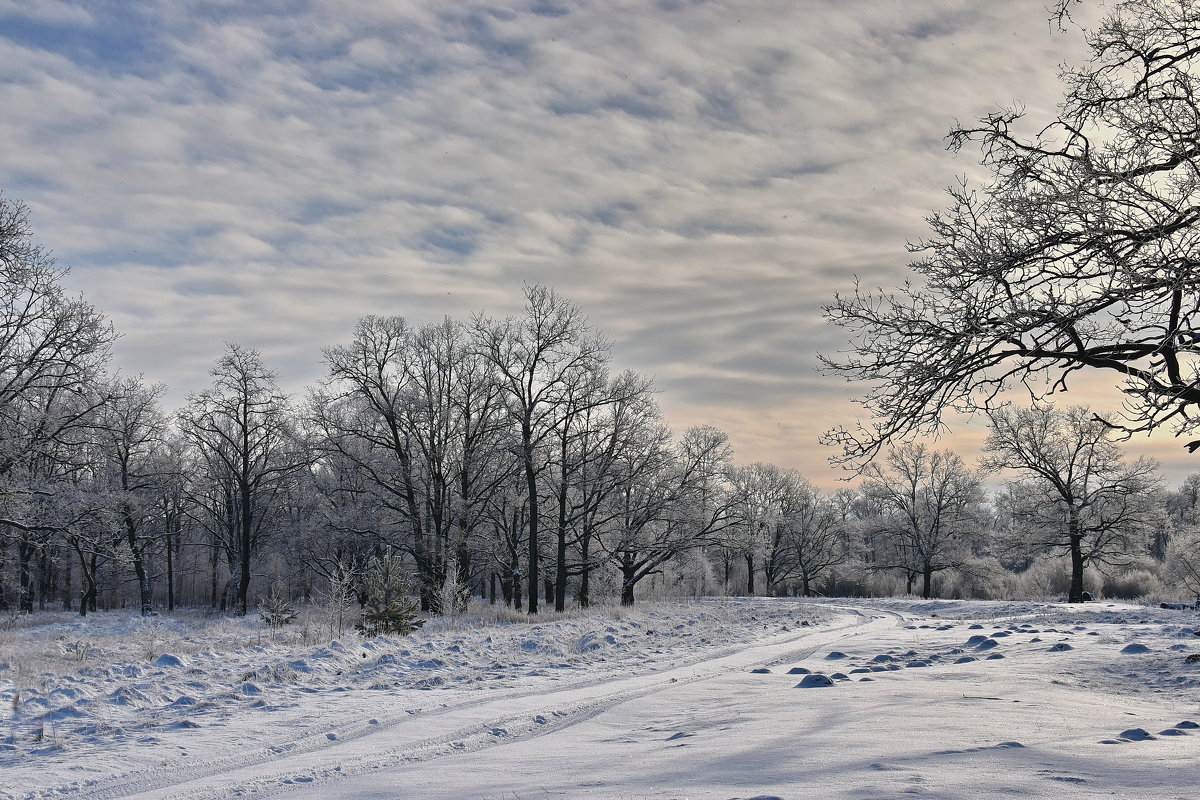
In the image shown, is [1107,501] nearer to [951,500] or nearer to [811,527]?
[951,500]

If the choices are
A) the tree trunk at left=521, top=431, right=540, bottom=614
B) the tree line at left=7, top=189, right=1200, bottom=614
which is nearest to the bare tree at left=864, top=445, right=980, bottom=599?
the tree line at left=7, top=189, right=1200, bottom=614

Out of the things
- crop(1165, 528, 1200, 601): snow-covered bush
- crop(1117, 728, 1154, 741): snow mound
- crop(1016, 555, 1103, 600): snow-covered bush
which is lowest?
crop(1016, 555, 1103, 600): snow-covered bush

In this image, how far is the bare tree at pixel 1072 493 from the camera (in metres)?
40.8

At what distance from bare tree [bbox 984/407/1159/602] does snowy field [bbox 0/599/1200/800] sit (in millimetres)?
29185

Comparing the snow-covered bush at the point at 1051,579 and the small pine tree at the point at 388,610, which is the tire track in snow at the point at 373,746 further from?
the snow-covered bush at the point at 1051,579

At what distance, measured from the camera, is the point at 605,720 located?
7.22 meters

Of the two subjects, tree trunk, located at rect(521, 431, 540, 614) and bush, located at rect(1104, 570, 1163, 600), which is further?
bush, located at rect(1104, 570, 1163, 600)

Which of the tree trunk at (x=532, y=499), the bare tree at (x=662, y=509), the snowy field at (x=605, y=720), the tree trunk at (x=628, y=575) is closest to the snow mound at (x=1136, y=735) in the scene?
the snowy field at (x=605, y=720)

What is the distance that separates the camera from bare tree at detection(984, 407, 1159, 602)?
1607 inches

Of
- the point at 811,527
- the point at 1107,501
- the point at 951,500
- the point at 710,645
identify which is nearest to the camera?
the point at 710,645

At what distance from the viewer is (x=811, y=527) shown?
230 feet

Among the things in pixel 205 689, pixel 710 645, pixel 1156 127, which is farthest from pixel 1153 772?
pixel 710 645

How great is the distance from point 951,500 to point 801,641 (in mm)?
50369

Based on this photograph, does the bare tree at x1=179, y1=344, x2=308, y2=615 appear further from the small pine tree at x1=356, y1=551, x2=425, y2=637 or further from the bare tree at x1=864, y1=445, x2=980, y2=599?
the bare tree at x1=864, y1=445, x2=980, y2=599
